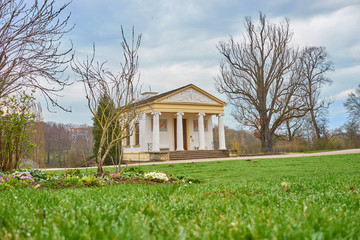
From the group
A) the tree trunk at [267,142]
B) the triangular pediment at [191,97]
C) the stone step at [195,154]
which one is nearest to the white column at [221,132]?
the stone step at [195,154]

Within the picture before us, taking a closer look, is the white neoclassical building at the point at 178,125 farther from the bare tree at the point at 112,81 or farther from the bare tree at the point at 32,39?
the bare tree at the point at 32,39

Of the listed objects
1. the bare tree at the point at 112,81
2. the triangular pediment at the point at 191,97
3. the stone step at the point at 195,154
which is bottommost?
the stone step at the point at 195,154

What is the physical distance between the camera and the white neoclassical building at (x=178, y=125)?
1039 inches

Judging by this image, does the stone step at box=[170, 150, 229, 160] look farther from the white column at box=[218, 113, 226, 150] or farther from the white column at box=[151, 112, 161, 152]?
the white column at box=[151, 112, 161, 152]

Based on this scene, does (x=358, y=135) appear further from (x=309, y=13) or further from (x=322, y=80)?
(x=309, y=13)

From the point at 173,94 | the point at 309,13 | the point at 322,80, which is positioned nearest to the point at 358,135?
the point at 322,80

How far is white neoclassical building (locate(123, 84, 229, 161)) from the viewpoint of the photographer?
26.4 metres

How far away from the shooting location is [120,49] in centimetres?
830

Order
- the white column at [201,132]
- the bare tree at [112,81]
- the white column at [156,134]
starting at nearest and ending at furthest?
the bare tree at [112,81]
the white column at [156,134]
the white column at [201,132]

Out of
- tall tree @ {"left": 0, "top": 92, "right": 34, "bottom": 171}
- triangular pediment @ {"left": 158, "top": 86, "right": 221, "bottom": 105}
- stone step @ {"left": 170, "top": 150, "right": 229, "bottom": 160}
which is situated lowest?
stone step @ {"left": 170, "top": 150, "right": 229, "bottom": 160}

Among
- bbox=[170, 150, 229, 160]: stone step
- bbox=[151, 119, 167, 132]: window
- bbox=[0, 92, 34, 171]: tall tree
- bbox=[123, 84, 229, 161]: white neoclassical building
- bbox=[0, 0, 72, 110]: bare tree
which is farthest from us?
bbox=[151, 119, 167, 132]: window

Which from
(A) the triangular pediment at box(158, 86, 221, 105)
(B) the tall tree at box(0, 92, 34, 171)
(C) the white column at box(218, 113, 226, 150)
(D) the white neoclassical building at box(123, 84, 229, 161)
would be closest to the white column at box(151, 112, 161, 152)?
(D) the white neoclassical building at box(123, 84, 229, 161)

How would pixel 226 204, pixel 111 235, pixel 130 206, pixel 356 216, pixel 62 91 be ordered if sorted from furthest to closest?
pixel 62 91 → pixel 226 204 → pixel 130 206 → pixel 356 216 → pixel 111 235

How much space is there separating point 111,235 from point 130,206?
101 cm
